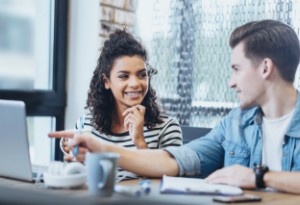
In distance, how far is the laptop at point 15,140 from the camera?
1133mm

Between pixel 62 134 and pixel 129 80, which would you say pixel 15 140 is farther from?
pixel 129 80

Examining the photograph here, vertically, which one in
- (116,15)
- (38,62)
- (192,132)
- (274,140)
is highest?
(116,15)

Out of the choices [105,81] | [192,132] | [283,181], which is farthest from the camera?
[192,132]

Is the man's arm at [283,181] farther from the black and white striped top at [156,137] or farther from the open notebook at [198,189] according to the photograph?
the black and white striped top at [156,137]

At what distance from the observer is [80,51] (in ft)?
8.74

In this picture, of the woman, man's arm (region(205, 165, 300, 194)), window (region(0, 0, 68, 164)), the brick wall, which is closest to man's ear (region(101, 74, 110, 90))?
the woman

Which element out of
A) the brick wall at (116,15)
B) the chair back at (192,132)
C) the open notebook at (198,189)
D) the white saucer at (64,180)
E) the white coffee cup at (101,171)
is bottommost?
the chair back at (192,132)

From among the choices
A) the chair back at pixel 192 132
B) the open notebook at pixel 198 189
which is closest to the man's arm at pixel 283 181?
the open notebook at pixel 198 189

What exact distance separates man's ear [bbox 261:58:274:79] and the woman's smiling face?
1.80 ft

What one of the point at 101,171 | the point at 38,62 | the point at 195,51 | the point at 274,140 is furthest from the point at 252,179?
the point at 38,62

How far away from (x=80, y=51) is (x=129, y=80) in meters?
0.87

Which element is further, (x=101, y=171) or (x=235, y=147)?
(x=235, y=147)

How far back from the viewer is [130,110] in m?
1.83

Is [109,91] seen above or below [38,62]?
below
